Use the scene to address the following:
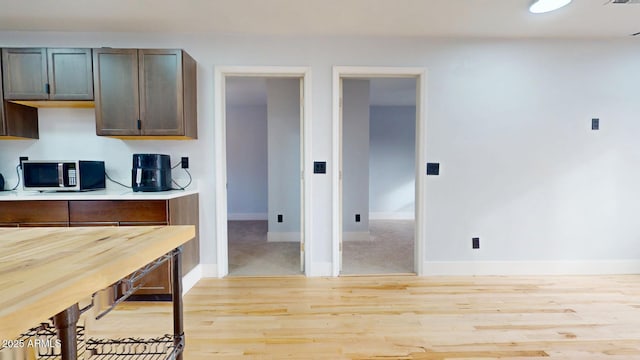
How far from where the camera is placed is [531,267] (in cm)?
299

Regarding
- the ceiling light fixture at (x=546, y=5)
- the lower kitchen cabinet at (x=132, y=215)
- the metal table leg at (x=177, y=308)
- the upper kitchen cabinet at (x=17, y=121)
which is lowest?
the metal table leg at (x=177, y=308)

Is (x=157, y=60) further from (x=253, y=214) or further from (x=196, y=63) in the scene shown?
(x=253, y=214)

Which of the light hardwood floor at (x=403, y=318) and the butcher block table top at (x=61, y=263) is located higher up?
the butcher block table top at (x=61, y=263)

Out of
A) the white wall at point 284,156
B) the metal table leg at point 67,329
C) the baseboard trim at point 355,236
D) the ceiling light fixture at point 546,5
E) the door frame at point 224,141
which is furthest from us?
the baseboard trim at point 355,236

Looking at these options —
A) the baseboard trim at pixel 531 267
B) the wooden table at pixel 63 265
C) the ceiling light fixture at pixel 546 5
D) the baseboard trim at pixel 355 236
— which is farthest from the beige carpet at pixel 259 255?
the ceiling light fixture at pixel 546 5

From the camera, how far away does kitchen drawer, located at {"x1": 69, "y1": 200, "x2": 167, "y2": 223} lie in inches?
89.5

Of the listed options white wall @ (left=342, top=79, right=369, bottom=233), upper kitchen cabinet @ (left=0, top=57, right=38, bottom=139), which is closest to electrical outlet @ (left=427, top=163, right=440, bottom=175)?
white wall @ (left=342, top=79, right=369, bottom=233)

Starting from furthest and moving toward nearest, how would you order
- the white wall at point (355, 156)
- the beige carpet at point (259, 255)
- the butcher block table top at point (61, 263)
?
the white wall at point (355, 156)
the beige carpet at point (259, 255)
the butcher block table top at point (61, 263)

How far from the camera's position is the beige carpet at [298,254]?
10.3 ft

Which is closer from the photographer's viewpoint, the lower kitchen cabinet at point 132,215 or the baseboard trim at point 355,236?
the lower kitchen cabinet at point 132,215

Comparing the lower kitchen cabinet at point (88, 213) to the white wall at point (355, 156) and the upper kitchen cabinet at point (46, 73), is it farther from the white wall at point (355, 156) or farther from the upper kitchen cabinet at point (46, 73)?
the white wall at point (355, 156)

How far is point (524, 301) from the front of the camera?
2.43 meters

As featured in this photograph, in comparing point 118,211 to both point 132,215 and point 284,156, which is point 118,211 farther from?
point 284,156

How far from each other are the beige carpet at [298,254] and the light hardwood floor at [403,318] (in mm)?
247
